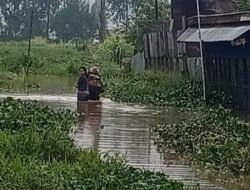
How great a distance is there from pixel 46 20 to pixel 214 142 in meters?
68.6

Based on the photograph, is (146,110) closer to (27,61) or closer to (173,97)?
(173,97)

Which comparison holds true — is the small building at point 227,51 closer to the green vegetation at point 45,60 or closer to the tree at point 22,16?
the green vegetation at point 45,60

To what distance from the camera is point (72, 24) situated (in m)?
78.7

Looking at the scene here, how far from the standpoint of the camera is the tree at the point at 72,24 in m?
78.4

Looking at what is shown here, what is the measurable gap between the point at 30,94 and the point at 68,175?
53.4ft

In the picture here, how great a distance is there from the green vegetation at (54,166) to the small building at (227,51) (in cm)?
707

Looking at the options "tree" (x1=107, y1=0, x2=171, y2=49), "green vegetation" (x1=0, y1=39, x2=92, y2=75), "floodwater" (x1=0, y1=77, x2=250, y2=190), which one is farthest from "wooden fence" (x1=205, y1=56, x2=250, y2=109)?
"green vegetation" (x1=0, y1=39, x2=92, y2=75)

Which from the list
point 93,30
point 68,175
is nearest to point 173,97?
point 68,175

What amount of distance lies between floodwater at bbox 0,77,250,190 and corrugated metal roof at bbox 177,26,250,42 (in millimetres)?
2148

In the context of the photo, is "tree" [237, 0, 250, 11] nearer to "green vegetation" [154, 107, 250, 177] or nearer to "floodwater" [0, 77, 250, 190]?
"floodwater" [0, 77, 250, 190]

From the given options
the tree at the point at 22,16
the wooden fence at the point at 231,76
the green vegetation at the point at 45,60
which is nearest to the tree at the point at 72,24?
the tree at the point at 22,16

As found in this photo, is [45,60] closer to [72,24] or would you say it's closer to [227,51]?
[227,51]

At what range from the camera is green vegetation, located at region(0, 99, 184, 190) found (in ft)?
27.7

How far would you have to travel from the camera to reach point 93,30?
257 ft
